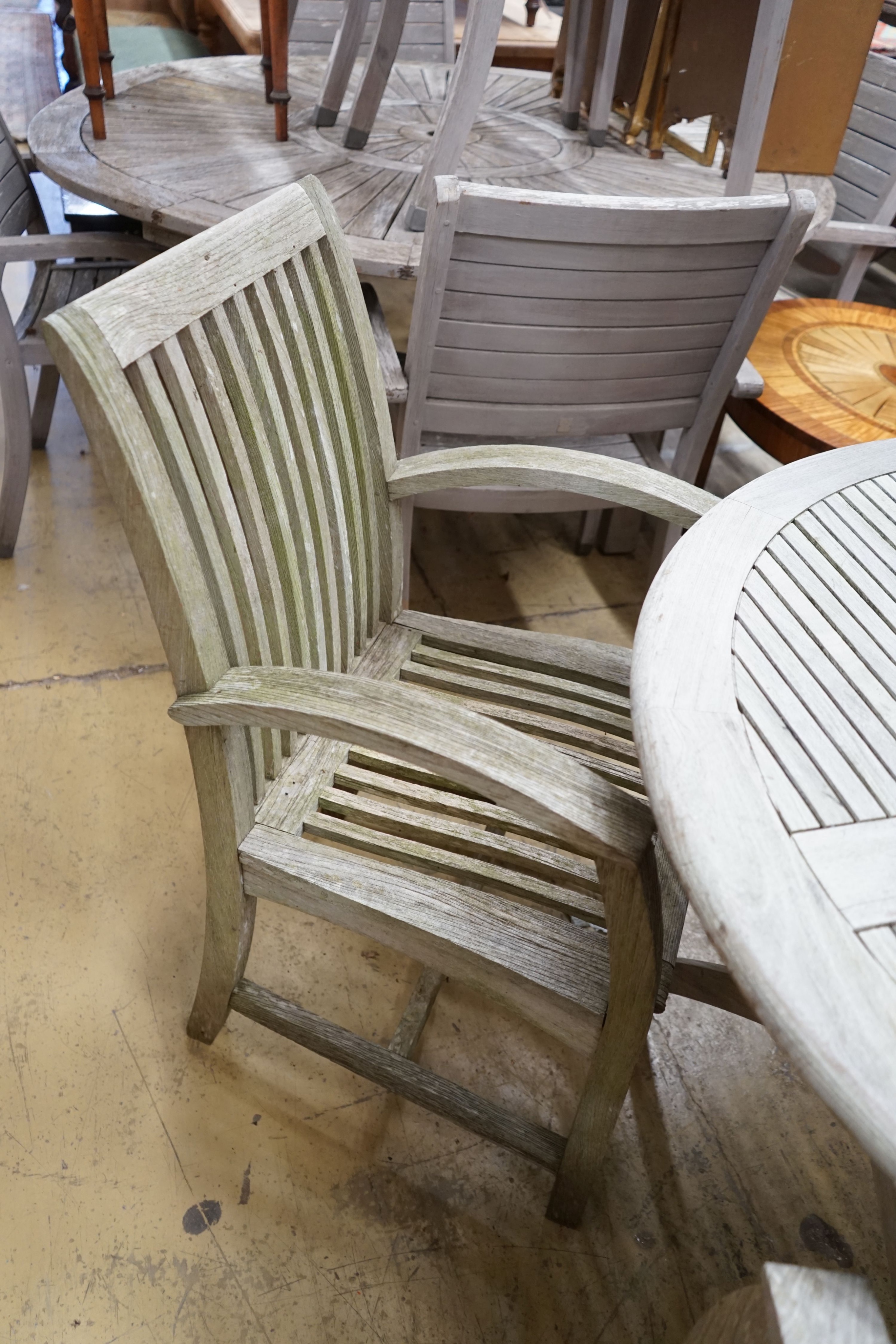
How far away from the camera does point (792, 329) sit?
2.57 meters

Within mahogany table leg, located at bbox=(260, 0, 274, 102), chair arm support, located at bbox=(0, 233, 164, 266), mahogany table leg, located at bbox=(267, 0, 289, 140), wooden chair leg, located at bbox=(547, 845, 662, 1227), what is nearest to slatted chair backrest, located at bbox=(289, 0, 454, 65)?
mahogany table leg, located at bbox=(260, 0, 274, 102)

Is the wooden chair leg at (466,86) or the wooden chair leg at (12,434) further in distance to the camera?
the wooden chair leg at (12,434)

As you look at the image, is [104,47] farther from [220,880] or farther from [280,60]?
[220,880]

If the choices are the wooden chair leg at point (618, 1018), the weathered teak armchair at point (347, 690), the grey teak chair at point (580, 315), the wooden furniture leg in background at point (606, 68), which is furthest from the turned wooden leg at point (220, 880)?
the wooden furniture leg in background at point (606, 68)

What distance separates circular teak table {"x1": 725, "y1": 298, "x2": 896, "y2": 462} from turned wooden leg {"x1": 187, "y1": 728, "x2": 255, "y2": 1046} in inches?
55.7

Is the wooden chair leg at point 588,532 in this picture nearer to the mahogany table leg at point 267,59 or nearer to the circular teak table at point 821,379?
the circular teak table at point 821,379

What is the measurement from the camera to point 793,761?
2.64 ft

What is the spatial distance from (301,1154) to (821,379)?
2.07 m

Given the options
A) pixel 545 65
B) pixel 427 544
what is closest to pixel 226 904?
pixel 427 544

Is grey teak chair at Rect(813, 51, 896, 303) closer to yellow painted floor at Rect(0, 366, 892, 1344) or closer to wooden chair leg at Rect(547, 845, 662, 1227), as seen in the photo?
yellow painted floor at Rect(0, 366, 892, 1344)

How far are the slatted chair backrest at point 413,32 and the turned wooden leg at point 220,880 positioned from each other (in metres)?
3.20

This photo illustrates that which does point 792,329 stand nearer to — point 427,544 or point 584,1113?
point 427,544

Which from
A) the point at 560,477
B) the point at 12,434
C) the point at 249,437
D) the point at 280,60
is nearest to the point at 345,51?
the point at 280,60

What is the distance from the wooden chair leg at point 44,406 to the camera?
251 centimetres
